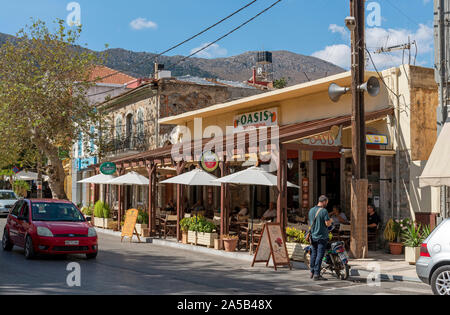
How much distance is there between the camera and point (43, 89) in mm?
23016

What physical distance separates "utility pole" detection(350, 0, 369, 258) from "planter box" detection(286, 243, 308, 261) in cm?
130

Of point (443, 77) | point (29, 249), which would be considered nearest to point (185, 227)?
point (29, 249)

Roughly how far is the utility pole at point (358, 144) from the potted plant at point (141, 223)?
9251 millimetres

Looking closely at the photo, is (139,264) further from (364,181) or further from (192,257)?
(364,181)

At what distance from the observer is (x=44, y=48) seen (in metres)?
23.4

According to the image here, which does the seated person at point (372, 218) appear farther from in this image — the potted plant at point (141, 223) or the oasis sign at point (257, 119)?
the potted plant at point (141, 223)

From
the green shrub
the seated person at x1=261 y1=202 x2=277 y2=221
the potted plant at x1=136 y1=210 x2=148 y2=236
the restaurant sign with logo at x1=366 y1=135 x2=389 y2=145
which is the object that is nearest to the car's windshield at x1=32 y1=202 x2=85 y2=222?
the potted plant at x1=136 y1=210 x2=148 y2=236

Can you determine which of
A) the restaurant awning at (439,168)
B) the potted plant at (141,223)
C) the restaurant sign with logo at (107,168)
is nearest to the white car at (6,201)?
the restaurant sign with logo at (107,168)

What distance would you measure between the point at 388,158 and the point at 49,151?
619 inches

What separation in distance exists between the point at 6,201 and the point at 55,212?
831 inches

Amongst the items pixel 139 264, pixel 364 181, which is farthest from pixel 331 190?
pixel 139 264

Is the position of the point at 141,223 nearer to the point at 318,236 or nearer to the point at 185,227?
the point at 185,227

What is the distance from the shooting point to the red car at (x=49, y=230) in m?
12.6

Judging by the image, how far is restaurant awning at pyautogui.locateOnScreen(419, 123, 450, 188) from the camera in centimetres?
1217
